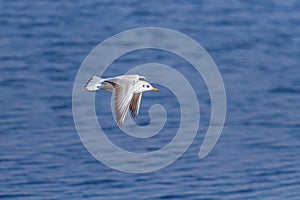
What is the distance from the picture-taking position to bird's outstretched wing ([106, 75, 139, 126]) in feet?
44.1

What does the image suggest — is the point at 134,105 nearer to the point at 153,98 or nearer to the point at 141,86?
the point at 141,86

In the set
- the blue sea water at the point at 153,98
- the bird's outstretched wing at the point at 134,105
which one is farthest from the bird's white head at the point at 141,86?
the blue sea water at the point at 153,98

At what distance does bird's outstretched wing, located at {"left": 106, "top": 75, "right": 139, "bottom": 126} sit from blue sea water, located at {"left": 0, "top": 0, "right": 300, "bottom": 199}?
4639mm

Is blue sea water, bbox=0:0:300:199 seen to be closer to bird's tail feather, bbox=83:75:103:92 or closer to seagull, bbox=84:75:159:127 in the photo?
bird's tail feather, bbox=83:75:103:92

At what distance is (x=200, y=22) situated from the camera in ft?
91.0

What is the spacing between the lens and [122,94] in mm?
13656

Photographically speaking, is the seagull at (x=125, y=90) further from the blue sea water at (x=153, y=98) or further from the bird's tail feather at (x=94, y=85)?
the blue sea water at (x=153, y=98)

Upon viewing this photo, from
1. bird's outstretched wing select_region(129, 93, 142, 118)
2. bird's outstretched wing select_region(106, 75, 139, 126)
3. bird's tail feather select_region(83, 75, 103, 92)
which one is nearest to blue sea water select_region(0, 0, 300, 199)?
bird's tail feather select_region(83, 75, 103, 92)

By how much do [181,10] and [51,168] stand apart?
10.1 meters

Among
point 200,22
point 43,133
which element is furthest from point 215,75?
point 43,133

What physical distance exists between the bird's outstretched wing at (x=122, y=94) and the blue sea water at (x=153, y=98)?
4639 millimetres

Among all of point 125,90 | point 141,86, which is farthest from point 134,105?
point 125,90

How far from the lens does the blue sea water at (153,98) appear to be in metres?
→ 18.8

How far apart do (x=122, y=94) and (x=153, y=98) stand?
8807 millimetres
